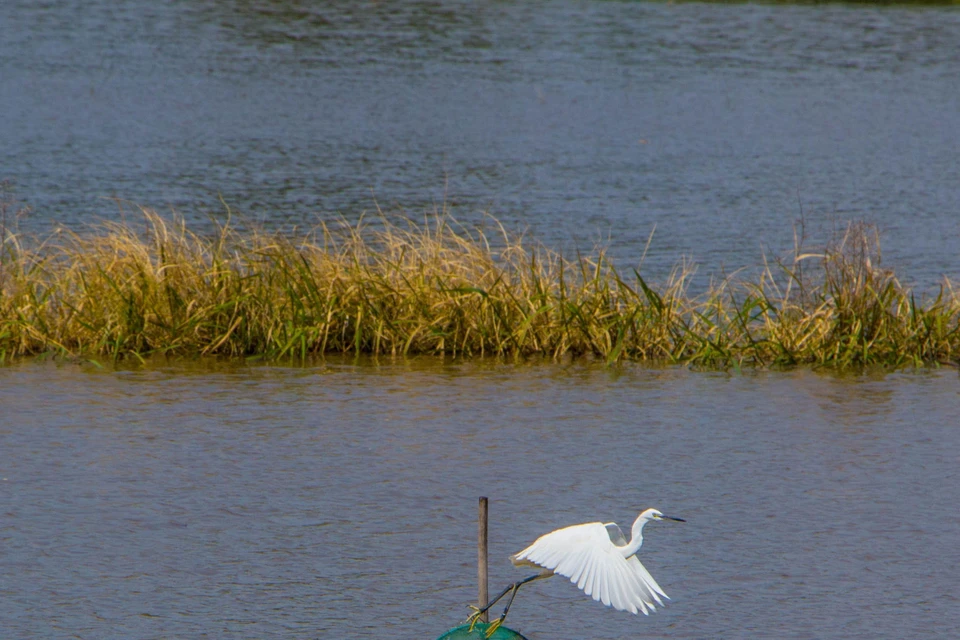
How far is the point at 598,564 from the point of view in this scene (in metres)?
3.71

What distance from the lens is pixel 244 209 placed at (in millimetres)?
12555

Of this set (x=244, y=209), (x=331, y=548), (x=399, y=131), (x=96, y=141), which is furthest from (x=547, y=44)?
(x=331, y=548)

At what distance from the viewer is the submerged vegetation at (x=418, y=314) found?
26.2 feet

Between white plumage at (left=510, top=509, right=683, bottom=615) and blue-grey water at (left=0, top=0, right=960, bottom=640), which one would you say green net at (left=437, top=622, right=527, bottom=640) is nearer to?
white plumage at (left=510, top=509, right=683, bottom=615)

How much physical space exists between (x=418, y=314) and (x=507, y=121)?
1025cm

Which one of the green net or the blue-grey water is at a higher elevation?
the green net

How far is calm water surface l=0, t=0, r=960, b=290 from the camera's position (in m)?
12.7

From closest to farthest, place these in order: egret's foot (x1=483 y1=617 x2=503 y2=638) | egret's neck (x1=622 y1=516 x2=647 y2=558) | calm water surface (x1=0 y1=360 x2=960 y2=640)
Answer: egret's neck (x1=622 y1=516 x2=647 y2=558), egret's foot (x1=483 y1=617 x2=503 y2=638), calm water surface (x1=0 y1=360 x2=960 y2=640)

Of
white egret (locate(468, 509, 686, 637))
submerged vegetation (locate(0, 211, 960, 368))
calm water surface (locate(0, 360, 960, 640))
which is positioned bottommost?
calm water surface (locate(0, 360, 960, 640))

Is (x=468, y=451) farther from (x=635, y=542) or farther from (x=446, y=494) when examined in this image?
(x=635, y=542)

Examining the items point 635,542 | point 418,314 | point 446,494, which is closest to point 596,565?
point 635,542

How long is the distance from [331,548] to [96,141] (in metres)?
11.6

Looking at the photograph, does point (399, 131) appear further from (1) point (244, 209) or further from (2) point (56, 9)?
(2) point (56, 9)

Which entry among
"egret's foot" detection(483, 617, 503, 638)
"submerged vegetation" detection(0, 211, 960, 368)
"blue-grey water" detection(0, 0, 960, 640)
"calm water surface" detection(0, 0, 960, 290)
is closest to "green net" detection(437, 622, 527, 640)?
"egret's foot" detection(483, 617, 503, 638)
